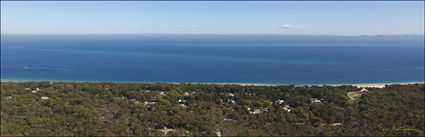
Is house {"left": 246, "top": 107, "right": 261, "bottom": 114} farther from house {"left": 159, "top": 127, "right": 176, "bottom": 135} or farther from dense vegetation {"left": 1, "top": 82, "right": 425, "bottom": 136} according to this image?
house {"left": 159, "top": 127, "right": 176, "bottom": 135}

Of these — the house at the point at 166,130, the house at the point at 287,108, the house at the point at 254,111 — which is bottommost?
the house at the point at 166,130

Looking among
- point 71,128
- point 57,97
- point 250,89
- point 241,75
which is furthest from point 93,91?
point 241,75

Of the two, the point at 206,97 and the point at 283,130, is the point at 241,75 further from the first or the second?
the point at 283,130

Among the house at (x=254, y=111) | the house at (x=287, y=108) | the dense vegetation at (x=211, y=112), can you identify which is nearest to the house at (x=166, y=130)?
the dense vegetation at (x=211, y=112)

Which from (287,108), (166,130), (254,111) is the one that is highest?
(287,108)

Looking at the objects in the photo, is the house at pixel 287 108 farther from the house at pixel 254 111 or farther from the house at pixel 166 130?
the house at pixel 166 130

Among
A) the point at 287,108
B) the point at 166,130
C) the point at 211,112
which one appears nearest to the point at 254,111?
the point at 287,108

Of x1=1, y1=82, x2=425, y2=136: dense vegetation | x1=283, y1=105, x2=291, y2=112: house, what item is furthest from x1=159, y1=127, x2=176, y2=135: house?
x1=283, y1=105, x2=291, y2=112: house

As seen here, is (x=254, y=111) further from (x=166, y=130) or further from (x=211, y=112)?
(x=166, y=130)
